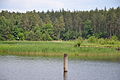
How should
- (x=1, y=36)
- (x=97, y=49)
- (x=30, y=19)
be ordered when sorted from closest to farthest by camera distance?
(x=97, y=49) < (x=1, y=36) < (x=30, y=19)

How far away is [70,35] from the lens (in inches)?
4646

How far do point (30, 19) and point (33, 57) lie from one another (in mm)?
72932

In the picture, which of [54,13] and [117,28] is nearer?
[117,28]

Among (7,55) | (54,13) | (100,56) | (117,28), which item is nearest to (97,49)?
(100,56)

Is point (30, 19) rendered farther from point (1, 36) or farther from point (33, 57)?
point (33, 57)

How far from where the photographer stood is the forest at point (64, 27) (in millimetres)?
99875

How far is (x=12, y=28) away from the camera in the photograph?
99250mm

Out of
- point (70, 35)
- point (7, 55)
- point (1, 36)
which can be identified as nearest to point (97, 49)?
point (7, 55)

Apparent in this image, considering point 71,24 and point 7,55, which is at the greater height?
point 71,24

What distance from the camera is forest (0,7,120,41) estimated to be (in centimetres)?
9988

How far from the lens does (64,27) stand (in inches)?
5015

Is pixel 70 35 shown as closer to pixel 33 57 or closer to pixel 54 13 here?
pixel 54 13

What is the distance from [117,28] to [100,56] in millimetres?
63858

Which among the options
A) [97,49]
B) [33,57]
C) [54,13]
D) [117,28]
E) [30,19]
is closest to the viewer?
[33,57]
